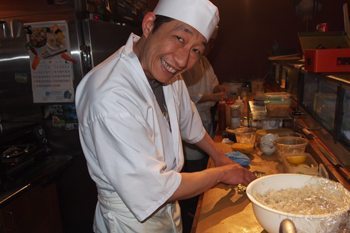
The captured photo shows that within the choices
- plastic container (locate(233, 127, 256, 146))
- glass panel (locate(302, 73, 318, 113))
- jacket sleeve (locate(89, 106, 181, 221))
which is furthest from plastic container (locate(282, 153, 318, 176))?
jacket sleeve (locate(89, 106, 181, 221))

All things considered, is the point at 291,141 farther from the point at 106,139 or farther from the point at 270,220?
the point at 106,139

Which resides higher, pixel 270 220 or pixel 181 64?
pixel 181 64

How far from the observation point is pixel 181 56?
4.05 feet

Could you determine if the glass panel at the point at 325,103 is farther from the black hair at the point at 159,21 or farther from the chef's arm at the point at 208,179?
the black hair at the point at 159,21

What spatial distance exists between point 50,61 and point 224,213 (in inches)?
78.2

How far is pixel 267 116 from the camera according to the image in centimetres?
263

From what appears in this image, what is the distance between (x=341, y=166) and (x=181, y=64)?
3.18ft

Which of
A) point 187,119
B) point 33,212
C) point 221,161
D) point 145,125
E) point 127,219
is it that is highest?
point 145,125

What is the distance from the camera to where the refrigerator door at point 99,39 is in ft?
8.42

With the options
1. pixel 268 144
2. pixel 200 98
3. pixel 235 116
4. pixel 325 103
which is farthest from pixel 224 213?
pixel 200 98

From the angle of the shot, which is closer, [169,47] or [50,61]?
[169,47]

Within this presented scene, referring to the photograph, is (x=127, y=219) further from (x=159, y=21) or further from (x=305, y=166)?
(x=305, y=166)

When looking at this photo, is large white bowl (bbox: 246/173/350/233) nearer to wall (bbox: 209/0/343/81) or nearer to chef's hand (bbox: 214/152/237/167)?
chef's hand (bbox: 214/152/237/167)

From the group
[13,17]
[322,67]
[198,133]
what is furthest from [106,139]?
[13,17]
